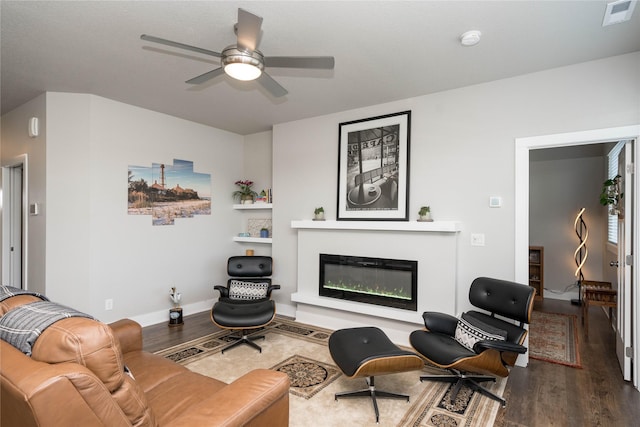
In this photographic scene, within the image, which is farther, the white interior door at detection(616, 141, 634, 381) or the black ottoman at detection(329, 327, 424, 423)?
the white interior door at detection(616, 141, 634, 381)

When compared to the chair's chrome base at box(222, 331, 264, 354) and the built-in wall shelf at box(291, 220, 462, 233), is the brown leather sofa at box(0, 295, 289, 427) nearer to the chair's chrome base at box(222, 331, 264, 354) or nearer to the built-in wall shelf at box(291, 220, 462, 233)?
the chair's chrome base at box(222, 331, 264, 354)

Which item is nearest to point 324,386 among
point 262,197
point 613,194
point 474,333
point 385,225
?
point 474,333

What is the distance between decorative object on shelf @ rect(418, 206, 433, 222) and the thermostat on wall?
2.00 ft

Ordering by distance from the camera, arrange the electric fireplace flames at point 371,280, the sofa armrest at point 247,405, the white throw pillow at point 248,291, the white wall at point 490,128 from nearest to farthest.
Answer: the sofa armrest at point 247,405
the white wall at point 490,128
the electric fireplace flames at point 371,280
the white throw pillow at point 248,291

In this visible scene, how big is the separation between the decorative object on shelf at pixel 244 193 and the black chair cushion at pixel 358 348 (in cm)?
315

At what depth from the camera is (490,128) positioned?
339cm

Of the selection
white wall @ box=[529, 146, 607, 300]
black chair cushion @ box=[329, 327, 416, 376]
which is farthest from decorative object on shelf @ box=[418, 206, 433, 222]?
white wall @ box=[529, 146, 607, 300]

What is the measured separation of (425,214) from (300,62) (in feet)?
7.09

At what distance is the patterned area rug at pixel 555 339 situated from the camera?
3350 mm

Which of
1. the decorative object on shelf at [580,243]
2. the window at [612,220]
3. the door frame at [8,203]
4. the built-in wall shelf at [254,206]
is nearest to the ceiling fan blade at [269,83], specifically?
the built-in wall shelf at [254,206]

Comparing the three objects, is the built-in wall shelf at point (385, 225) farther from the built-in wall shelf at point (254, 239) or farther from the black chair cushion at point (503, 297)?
the built-in wall shelf at point (254, 239)

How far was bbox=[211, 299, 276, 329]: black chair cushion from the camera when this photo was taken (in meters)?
3.39

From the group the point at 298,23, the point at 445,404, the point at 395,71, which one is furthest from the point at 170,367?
the point at 395,71

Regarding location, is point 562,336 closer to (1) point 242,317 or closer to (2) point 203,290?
(1) point 242,317
